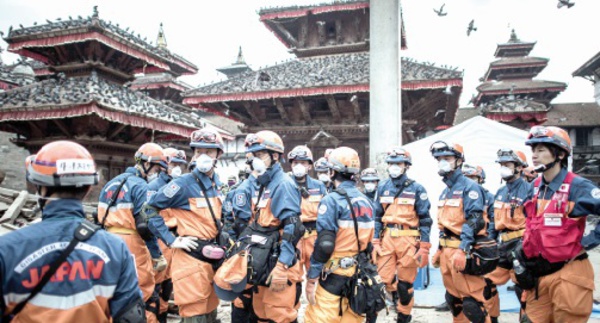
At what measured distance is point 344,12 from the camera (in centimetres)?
1577

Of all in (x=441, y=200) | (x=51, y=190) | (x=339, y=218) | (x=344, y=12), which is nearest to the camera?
(x=51, y=190)

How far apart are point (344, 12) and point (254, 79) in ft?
16.4

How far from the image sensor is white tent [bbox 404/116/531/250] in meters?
9.37

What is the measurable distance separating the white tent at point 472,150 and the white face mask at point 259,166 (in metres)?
6.25

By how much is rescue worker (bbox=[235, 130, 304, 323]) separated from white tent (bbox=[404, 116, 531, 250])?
6.03 meters

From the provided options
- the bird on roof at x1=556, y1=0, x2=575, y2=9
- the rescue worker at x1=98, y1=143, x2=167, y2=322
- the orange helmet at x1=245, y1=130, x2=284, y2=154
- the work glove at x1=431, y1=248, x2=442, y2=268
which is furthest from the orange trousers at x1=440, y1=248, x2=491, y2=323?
the bird on roof at x1=556, y1=0, x2=575, y2=9

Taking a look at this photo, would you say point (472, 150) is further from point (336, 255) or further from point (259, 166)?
point (259, 166)

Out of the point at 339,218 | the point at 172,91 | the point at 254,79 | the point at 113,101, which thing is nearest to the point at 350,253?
the point at 339,218

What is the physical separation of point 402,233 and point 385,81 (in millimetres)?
5255

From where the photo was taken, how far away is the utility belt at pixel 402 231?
6.00 metres

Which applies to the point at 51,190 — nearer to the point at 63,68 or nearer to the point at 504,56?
the point at 63,68

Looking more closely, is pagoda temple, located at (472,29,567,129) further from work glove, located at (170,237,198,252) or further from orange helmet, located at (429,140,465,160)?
work glove, located at (170,237,198,252)

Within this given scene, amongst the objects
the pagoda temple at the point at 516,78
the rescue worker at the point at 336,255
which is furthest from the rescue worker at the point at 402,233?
the pagoda temple at the point at 516,78

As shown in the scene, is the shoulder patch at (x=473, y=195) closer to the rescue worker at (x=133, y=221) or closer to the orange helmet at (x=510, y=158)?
the orange helmet at (x=510, y=158)
